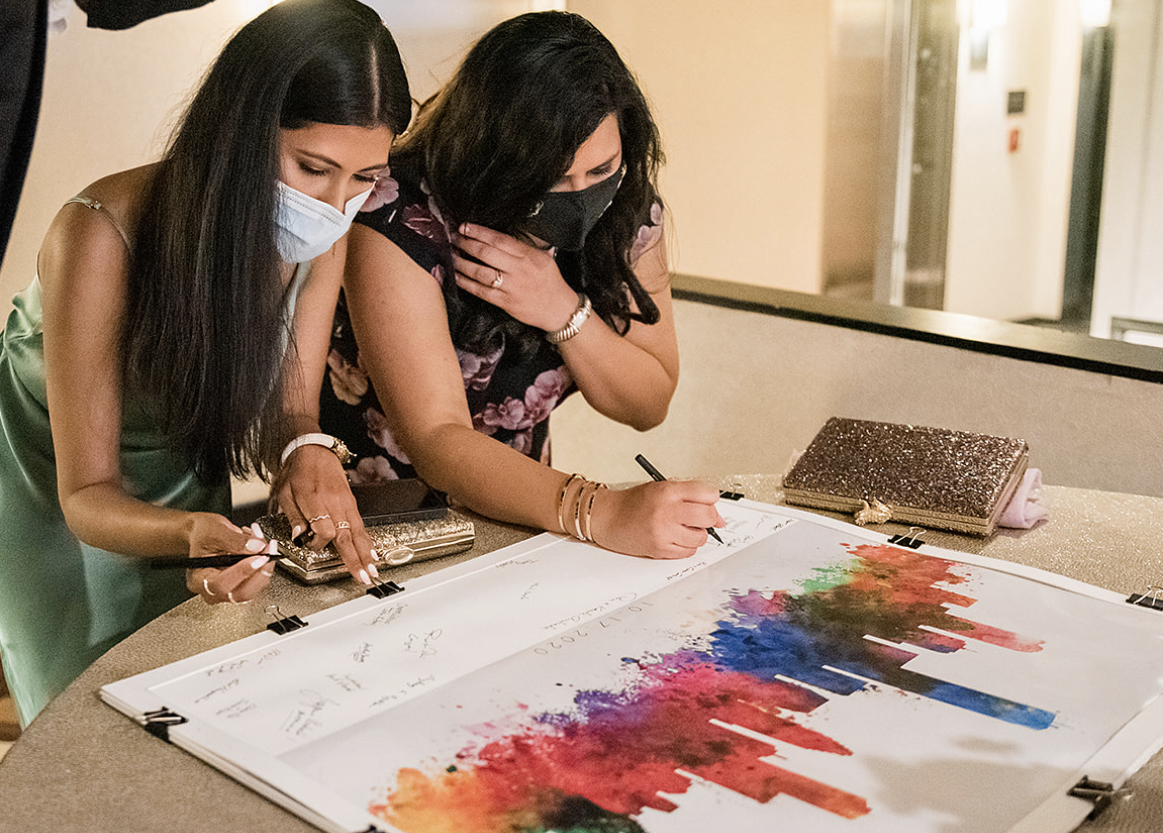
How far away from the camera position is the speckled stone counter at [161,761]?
74cm

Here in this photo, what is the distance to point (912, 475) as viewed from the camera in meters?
1.33

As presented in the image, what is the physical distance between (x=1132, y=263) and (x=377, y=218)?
13.9 feet

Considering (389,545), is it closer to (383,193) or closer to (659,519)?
(659,519)

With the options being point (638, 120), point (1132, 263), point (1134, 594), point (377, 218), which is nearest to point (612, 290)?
point (638, 120)

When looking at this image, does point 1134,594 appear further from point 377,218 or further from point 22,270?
point 22,270

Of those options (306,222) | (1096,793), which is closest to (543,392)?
(306,222)

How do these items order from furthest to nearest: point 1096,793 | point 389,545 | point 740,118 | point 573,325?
point 740,118 < point 573,325 < point 389,545 < point 1096,793

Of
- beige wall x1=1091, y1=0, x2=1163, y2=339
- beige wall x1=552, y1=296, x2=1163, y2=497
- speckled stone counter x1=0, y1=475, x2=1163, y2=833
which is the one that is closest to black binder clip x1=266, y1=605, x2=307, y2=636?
speckled stone counter x1=0, y1=475, x2=1163, y2=833

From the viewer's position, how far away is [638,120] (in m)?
1.48

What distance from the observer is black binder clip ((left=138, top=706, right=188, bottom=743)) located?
0.83 meters

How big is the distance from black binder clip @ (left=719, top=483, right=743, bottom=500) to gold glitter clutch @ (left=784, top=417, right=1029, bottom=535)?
2.3 inches

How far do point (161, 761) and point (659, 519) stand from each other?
1.77ft

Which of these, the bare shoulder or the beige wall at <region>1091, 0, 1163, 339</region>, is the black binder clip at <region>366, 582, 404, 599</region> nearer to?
the bare shoulder

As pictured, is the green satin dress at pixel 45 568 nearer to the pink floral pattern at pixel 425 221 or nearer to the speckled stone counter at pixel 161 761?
the pink floral pattern at pixel 425 221
